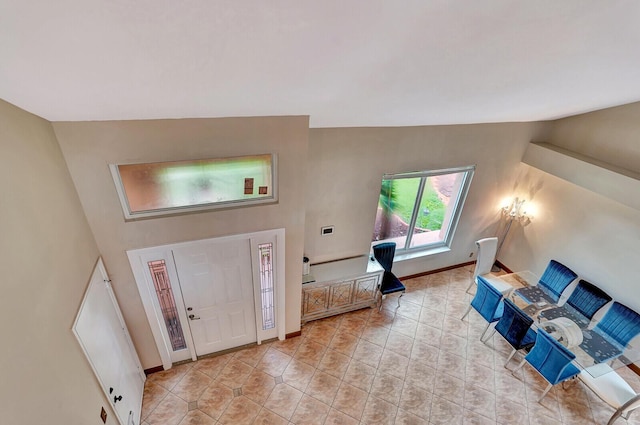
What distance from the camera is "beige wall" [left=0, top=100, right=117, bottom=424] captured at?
1570 mm

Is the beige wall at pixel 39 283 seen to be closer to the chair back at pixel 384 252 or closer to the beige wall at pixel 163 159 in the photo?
the beige wall at pixel 163 159

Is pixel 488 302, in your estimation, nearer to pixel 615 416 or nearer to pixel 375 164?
pixel 615 416

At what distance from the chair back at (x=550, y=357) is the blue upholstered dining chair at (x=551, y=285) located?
73 centimetres

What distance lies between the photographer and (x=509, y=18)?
61.1 inches

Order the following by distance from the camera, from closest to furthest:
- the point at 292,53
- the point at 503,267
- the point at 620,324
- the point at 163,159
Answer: the point at 292,53 → the point at 163,159 → the point at 620,324 → the point at 503,267

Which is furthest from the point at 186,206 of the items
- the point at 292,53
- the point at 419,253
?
the point at 419,253

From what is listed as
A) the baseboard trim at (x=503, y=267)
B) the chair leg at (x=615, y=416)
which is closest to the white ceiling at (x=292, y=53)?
the chair leg at (x=615, y=416)

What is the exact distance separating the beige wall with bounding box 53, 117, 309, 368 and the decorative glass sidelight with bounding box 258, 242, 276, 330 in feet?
0.72

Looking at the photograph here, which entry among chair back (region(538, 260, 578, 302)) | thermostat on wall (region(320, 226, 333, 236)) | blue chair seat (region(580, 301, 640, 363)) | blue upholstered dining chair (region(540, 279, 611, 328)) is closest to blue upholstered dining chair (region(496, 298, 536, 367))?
blue upholstered dining chair (region(540, 279, 611, 328))

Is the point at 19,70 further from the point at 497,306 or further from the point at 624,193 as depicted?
the point at 624,193

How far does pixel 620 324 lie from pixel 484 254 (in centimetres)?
164

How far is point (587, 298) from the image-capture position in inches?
167

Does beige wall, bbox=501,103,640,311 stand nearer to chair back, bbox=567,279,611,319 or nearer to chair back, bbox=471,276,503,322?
chair back, bbox=567,279,611,319

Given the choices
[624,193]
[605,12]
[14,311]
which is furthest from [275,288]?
[624,193]
